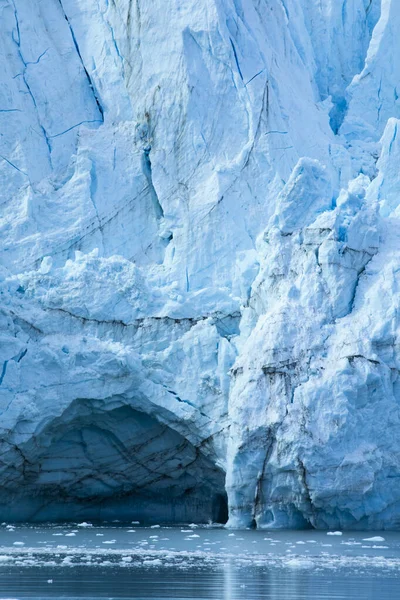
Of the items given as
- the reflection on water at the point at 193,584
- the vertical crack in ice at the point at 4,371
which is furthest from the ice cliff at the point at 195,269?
the reflection on water at the point at 193,584

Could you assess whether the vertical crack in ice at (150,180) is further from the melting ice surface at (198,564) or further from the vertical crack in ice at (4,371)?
the melting ice surface at (198,564)

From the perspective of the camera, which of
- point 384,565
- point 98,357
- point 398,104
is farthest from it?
point 398,104

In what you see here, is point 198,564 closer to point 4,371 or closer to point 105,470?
point 4,371

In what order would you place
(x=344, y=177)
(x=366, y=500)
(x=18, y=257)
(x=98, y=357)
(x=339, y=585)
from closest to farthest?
(x=339, y=585) → (x=366, y=500) → (x=98, y=357) → (x=18, y=257) → (x=344, y=177)

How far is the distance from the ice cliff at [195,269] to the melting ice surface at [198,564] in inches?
42.7

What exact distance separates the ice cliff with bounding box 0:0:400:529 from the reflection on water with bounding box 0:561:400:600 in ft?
13.5

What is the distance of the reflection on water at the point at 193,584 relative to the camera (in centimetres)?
704

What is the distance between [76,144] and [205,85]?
5.64ft

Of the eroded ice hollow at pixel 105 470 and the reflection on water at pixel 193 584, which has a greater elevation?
the eroded ice hollow at pixel 105 470

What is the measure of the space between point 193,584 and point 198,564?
4.42 ft

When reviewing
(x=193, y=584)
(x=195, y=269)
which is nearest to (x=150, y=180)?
(x=195, y=269)

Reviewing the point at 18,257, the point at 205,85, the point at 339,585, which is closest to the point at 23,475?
the point at 18,257

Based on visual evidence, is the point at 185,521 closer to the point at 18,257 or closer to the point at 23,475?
the point at 23,475

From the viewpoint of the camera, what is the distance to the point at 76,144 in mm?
15062
